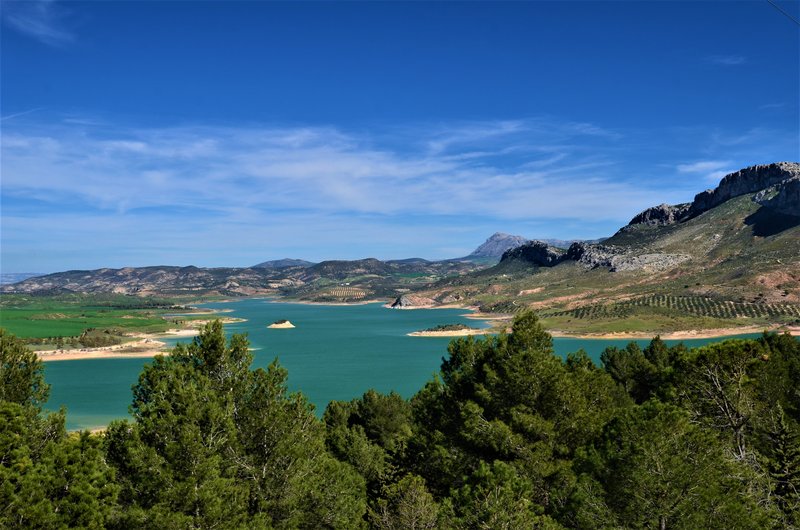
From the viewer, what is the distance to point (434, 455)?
934 inches

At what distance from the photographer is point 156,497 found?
15453 mm

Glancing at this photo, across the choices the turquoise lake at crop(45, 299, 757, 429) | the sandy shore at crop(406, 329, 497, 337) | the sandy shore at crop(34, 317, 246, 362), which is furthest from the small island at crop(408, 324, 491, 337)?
the sandy shore at crop(34, 317, 246, 362)

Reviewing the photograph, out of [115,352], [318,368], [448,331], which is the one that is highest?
[115,352]

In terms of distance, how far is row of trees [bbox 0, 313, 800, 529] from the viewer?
49.3 feet

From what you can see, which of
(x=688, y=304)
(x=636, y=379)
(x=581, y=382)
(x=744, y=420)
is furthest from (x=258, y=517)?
(x=688, y=304)

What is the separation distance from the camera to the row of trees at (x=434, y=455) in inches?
591

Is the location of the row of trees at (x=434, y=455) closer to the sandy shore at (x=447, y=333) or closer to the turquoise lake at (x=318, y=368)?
the turquoise lake at (x=318, y=368)

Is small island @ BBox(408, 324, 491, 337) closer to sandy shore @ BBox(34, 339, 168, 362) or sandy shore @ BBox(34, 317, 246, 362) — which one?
sandy shore @ BBox(34, 317, 246, 362)

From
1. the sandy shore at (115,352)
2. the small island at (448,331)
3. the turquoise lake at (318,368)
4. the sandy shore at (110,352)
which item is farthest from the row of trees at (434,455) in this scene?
the small island at (448,331)

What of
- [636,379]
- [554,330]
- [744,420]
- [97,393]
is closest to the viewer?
[744,420]

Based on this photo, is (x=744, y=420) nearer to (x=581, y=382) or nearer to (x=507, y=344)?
(x=581, y=382)

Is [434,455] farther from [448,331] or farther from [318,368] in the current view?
[448,331]

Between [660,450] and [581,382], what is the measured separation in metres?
7.95

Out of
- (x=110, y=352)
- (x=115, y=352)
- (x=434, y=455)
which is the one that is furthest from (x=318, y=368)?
(x=434, y=455)
